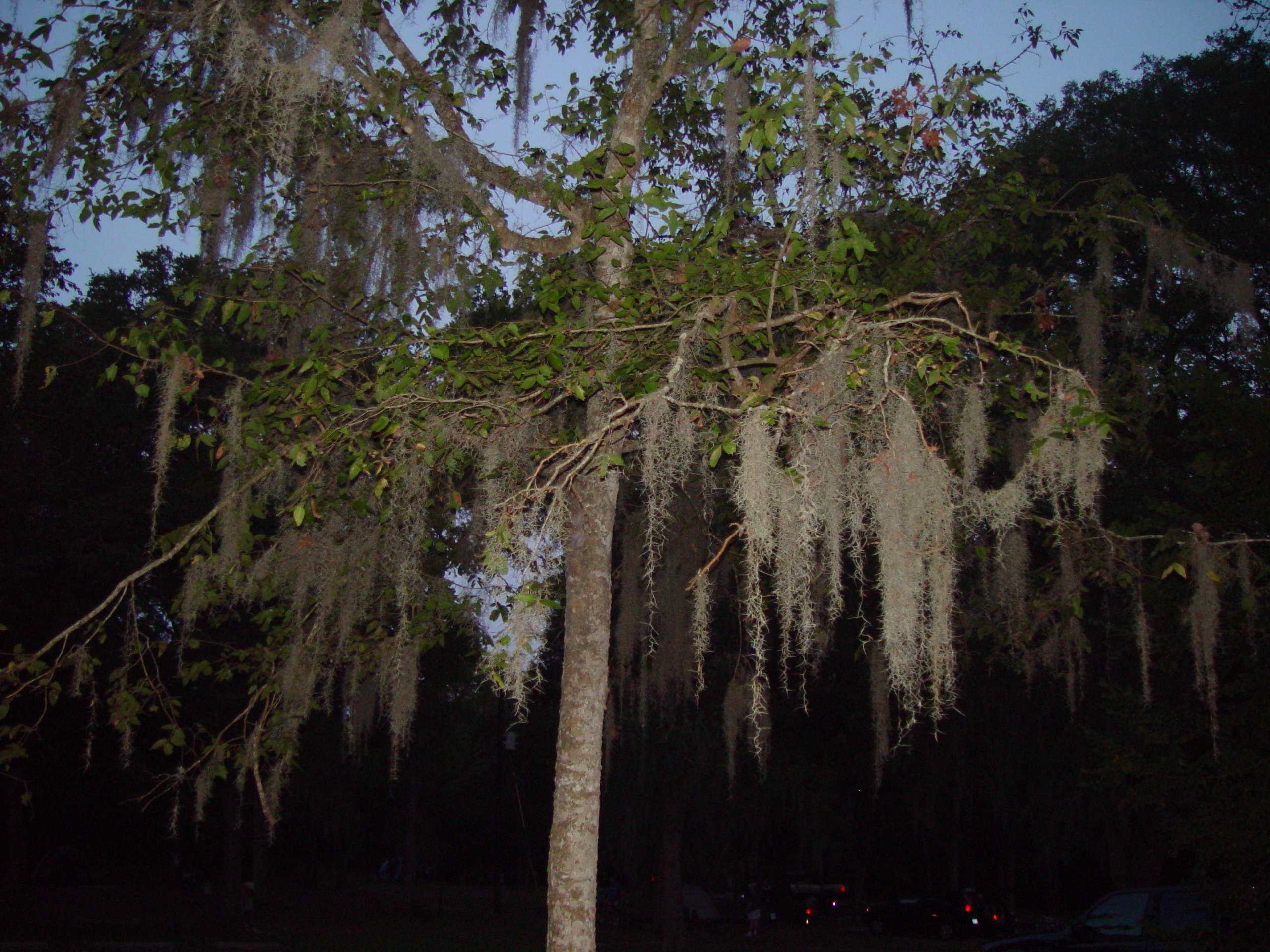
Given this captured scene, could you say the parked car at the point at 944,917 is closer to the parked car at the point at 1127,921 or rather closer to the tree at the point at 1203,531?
the tree at the point at 1203,531

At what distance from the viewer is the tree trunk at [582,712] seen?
3.78 m

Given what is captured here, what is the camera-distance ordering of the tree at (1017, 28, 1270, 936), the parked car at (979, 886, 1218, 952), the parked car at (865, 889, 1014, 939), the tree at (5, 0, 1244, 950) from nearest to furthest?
the tree at (5, 0, 1244, 950)
the tree at (1017, 28, 1270, 936)
the parked car at (979, 886, 1218, 952)
the parked car at (865, 889, 1014, 939)

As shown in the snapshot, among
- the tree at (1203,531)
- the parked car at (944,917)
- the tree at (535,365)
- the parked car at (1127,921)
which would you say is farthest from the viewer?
the parked car at (944,917)

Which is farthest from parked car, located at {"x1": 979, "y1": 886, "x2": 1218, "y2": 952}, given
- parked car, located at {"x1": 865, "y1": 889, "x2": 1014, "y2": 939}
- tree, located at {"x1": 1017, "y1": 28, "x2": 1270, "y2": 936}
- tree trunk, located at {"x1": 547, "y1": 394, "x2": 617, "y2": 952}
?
parked car, located at {"x1": 865, "y1": 889, "x2": 1014, "y2": 939}

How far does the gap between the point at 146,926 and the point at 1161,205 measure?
1832 centimetres

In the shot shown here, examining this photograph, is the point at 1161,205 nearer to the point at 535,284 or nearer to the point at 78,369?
the point at 535,284

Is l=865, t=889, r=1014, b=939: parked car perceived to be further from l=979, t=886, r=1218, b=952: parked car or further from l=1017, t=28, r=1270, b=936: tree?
l=979, t=886, r=1218, b=952: parked car

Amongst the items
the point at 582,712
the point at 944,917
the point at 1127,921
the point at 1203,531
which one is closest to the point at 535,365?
the point at 582,712

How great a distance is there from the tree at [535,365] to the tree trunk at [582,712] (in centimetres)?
1

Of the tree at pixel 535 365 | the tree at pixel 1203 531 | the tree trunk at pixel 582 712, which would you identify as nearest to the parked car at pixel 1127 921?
the tree at pixel 1203 531

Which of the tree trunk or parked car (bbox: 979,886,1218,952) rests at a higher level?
the tree trunk

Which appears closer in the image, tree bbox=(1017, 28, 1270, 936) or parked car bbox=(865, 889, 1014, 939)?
tree bbox=(1017, 28, 1270, 936)

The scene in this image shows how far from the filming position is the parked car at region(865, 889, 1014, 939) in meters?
19.5

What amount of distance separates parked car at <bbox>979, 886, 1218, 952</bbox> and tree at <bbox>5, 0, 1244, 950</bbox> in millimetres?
3248
